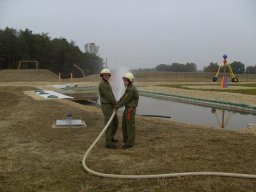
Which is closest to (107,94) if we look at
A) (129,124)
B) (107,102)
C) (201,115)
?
(107,102)

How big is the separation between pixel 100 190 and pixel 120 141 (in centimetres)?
259

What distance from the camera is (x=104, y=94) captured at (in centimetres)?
616

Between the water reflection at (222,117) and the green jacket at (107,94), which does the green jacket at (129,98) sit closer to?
the green jacket at (107,94)

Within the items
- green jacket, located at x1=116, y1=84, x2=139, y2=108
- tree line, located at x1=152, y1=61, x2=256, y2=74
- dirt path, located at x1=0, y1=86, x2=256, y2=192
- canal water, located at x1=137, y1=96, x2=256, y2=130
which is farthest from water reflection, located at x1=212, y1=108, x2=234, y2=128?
Answer: tree line, located at x1=152, y1=61, x2=256, y2=74

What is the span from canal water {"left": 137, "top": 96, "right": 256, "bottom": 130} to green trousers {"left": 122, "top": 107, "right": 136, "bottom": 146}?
4.54 m

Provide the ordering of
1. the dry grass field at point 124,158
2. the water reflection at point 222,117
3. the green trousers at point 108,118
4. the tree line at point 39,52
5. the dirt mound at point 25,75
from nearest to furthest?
1. the dry grass field at point 124,158
2. the green trousers at point 108,118
3. the water reflection at point 222,117
4. the dirt mound at point 25,75
5. the tree line at point 39,52

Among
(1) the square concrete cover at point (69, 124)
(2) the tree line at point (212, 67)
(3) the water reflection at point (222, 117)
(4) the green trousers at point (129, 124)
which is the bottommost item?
(3) the water reflection at point (222, 117)

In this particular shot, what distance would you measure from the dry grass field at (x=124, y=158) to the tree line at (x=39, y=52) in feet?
144

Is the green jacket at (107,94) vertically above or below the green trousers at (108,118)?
above

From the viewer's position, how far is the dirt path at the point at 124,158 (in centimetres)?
439

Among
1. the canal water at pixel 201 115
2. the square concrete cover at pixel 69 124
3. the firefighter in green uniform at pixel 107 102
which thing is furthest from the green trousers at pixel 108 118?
the canal water at pixel 201 115

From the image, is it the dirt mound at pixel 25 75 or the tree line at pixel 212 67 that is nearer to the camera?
the dirt mound at pixel 25 75

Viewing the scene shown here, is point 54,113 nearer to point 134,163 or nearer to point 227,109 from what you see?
point 134,163

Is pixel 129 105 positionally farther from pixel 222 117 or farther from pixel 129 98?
pixel 222 117
